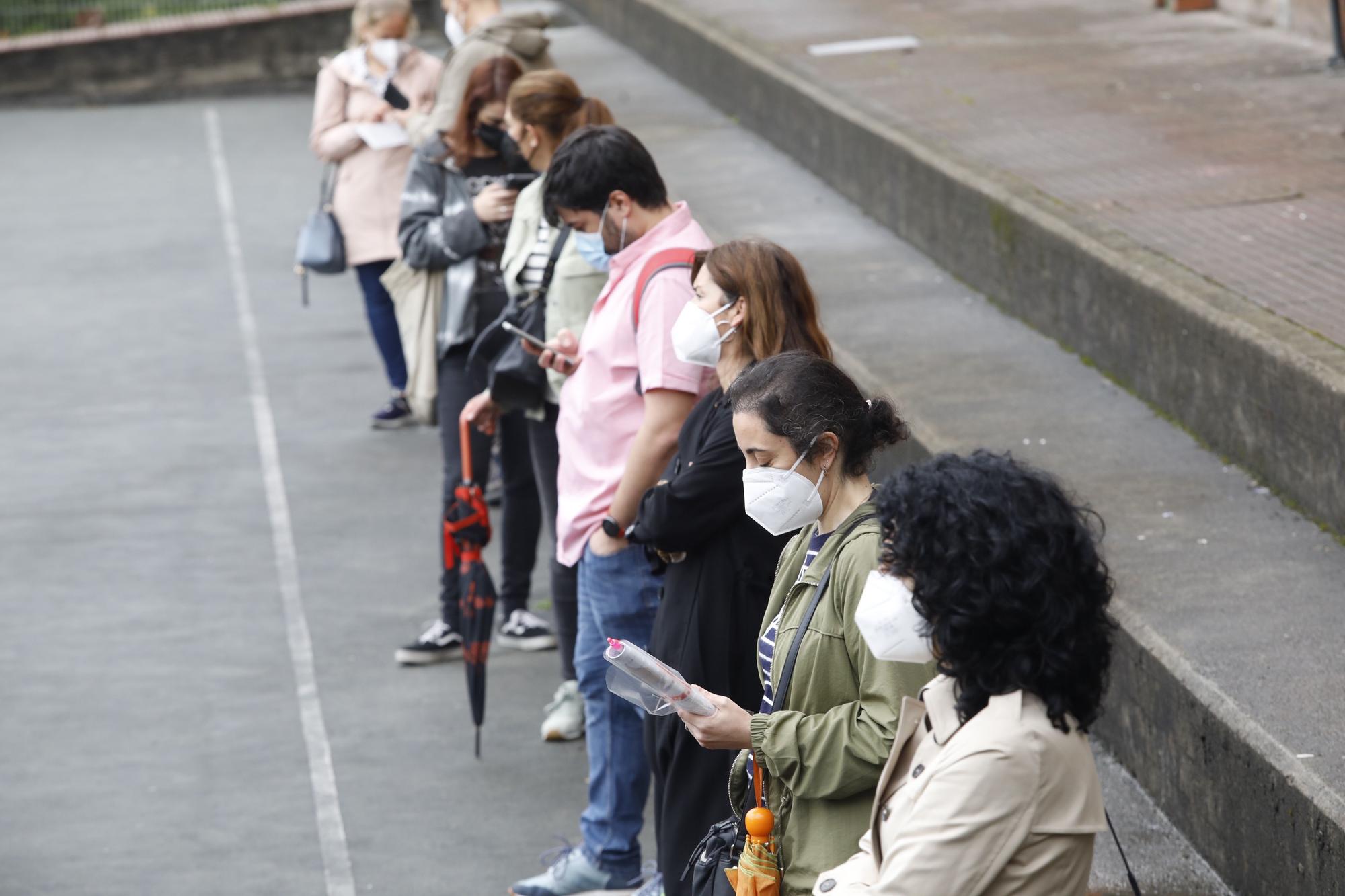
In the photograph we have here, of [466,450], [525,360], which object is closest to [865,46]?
[466,450]

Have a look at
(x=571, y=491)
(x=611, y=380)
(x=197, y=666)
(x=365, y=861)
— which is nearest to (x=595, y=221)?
(x=611, y=380)

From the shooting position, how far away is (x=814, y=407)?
3.33m

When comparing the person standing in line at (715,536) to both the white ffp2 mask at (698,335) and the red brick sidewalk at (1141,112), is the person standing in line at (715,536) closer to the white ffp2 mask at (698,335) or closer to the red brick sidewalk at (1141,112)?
the white ffp2 mask at (698,335)

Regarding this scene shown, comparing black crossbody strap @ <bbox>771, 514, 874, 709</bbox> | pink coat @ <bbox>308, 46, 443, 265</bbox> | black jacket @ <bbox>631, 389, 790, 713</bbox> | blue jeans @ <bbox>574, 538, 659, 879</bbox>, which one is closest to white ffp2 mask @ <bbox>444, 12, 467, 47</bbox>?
pink coat @ <bbox>308, 46, 443, 265</bbox>

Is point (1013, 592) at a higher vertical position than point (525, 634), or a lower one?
higher

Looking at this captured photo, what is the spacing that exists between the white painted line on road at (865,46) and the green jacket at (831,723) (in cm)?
992

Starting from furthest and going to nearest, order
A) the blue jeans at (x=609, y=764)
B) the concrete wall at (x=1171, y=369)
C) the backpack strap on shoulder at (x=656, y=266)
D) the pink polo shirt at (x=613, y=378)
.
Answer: the blue jeans at (x=609, y=764)
the backpack strap on shoulder at (x=656, y=266)
the pink polo shirt at (x=613, y=378)
the concrete wall at (x=1171, y=369)

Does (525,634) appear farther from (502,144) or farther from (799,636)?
(799,636)

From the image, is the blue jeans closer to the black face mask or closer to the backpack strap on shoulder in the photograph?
the backpack strap on shoulder

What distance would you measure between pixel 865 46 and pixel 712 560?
9.30m

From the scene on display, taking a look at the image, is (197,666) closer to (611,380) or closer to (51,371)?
(611,380)

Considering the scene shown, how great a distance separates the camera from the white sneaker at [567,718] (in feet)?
20.9

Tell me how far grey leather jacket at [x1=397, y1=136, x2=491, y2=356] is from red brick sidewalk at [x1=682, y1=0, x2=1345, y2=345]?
2732 mm

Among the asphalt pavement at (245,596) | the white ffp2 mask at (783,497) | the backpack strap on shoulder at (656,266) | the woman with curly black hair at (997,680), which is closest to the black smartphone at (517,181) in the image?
the backpack strap on shoulder at (656,266)
